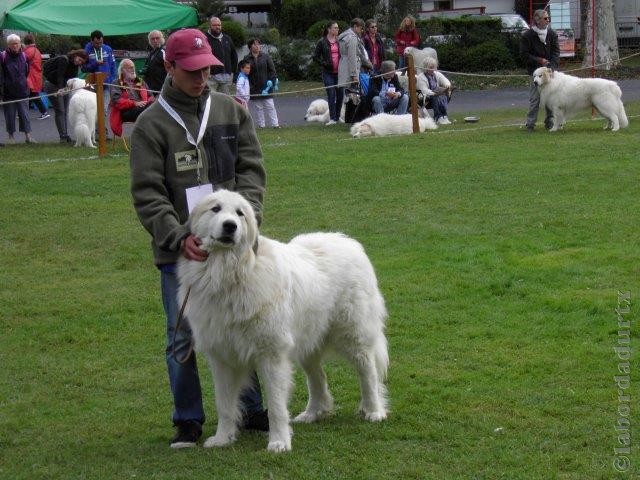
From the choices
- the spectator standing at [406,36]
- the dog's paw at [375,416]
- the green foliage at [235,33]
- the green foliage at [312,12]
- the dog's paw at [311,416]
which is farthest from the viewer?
the green foliage at [235,33]

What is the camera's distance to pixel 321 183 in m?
13.3

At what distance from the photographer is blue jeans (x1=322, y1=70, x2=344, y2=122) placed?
66.5 ft

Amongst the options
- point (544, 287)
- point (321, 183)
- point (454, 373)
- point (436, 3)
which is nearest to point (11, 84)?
point (321, 183)

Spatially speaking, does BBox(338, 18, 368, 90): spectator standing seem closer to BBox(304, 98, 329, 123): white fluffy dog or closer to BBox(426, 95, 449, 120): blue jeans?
BBox(304, 98, 329, 123): white fluffy dog

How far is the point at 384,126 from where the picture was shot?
1794 centimetres

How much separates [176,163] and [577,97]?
13072 millimetres

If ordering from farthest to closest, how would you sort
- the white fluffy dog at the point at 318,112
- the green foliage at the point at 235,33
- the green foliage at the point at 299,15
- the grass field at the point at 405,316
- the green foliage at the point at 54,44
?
the green foliage at the point at 299,15 < the green foliage at the point at 235,33 < the green foliage at the point at 54,44 < the white fluffy dog at the point at 318,112 < the grass field at the point at 405,316

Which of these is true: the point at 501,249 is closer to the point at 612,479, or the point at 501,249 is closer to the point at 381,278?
the point at 381,278

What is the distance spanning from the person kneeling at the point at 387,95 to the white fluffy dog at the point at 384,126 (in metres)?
1.31

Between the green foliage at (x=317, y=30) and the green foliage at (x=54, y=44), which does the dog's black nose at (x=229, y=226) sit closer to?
the green foliage at (x=54, y=44)

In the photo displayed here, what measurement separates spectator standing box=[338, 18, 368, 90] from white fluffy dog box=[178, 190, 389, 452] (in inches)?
556

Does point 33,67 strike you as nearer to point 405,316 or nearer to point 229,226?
point 405,316

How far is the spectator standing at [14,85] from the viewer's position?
60.6 feet

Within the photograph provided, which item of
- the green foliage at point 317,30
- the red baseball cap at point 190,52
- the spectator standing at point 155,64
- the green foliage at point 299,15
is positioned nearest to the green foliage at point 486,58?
the green foliage at point 317,30
